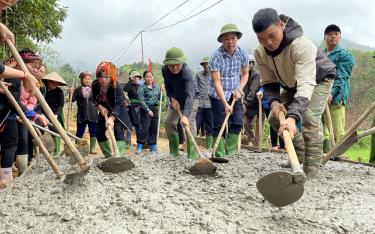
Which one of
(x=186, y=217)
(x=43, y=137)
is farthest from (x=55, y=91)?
(x=186, y=217)

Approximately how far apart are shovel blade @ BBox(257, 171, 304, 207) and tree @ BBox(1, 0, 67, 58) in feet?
22.0

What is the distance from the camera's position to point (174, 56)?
4602 millimetres

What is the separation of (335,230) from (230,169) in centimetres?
166

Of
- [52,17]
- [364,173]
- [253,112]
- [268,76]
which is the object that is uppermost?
[52,17]

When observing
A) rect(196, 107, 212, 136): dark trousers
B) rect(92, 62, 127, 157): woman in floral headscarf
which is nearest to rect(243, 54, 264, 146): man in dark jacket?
rect(196, 107, 212, 136): dark trousers

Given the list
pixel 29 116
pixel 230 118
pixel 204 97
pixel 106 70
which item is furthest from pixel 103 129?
pixel 204 97

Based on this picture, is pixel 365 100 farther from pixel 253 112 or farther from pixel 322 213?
pixel 322 213

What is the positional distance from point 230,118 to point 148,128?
2.38 metres

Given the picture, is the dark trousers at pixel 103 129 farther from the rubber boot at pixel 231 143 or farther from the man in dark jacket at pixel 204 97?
the man in dark jacket at pixel 204 97

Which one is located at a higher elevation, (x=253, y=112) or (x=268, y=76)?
(x=268, y=76)

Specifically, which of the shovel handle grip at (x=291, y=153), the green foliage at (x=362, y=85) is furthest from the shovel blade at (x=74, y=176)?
the green foliage at (x=362, y=85)

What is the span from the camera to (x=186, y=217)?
7.80ft

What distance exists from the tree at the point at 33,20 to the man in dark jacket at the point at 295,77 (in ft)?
18.7

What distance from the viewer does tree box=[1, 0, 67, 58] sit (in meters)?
8.34
